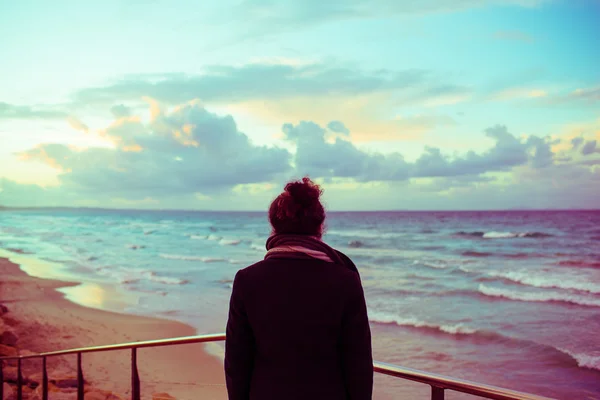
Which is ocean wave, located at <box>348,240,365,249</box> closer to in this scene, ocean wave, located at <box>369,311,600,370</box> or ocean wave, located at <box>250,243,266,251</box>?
ocean wave, located at <box>250,243,266,251</box>

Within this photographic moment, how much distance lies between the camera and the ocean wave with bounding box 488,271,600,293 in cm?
1889

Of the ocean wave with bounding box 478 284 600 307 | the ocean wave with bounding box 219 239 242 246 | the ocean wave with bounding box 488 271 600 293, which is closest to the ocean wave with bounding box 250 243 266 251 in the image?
the ocean wave with bounding box 219 239 242 246

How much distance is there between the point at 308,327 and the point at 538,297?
1748 centimetres

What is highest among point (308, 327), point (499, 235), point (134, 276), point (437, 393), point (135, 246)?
point (308, 327)

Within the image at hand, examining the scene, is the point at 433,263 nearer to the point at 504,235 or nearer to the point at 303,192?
the point at 504,235

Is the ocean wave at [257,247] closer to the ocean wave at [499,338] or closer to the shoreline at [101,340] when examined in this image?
the shoreline at [101,340]

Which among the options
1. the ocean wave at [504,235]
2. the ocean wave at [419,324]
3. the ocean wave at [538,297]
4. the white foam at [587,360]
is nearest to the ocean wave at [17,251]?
the ocean wave at [419,324]

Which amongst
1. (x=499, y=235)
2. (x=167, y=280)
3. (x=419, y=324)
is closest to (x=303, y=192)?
(x=419, y=324)

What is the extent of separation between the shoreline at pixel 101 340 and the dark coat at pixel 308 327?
1.20 m

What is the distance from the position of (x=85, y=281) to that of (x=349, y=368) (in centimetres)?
1987

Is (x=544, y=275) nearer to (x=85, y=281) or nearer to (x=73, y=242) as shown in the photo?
(x=85, y=281)

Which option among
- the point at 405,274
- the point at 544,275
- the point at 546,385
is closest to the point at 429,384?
the point at 546,385

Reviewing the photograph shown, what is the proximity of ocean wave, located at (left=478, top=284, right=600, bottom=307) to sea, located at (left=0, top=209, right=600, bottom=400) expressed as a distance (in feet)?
0.11

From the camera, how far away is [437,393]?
164cm
